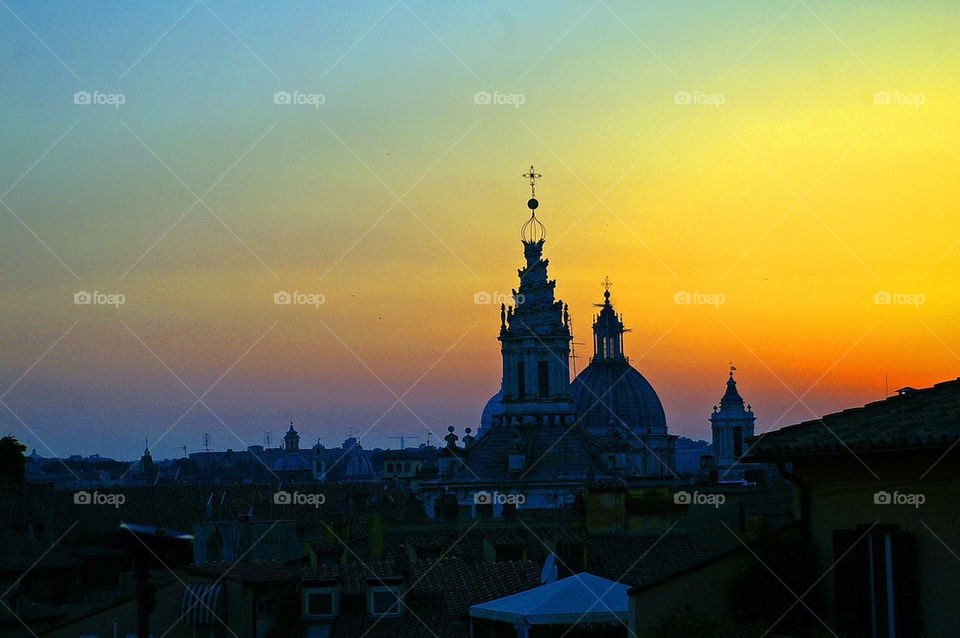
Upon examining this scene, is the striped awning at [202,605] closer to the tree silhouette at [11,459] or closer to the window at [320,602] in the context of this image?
the window at [320,602]

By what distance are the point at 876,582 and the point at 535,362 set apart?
97.9 meters

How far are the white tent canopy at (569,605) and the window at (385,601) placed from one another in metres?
7.02

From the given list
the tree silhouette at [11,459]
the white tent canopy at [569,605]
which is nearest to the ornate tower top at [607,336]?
the tree silhouette at [11,459]

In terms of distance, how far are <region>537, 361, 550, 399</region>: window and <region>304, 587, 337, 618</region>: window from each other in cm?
7876

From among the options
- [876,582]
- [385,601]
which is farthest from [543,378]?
[876,582]

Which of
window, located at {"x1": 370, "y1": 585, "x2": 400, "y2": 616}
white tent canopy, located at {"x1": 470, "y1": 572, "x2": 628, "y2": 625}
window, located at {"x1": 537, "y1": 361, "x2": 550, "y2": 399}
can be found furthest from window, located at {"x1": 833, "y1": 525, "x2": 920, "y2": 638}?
window, located at {"x1": 537, "y1": 361, "x2": 550, "y2": 399}

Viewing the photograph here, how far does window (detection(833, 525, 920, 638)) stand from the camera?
1318 centimetres

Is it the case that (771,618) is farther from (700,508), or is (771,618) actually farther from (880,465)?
(700,508)

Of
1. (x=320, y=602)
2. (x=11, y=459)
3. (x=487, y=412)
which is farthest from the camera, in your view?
(x=487, y=412)

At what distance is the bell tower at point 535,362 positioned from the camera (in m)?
111

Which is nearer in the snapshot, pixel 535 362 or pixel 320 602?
pixel 320 602

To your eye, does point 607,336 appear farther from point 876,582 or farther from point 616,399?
point 876,582

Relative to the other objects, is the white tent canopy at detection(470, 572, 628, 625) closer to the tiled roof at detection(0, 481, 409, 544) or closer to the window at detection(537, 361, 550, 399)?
the tiled roof at detection(0, 481, 409, 544)

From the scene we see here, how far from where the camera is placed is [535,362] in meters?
112
